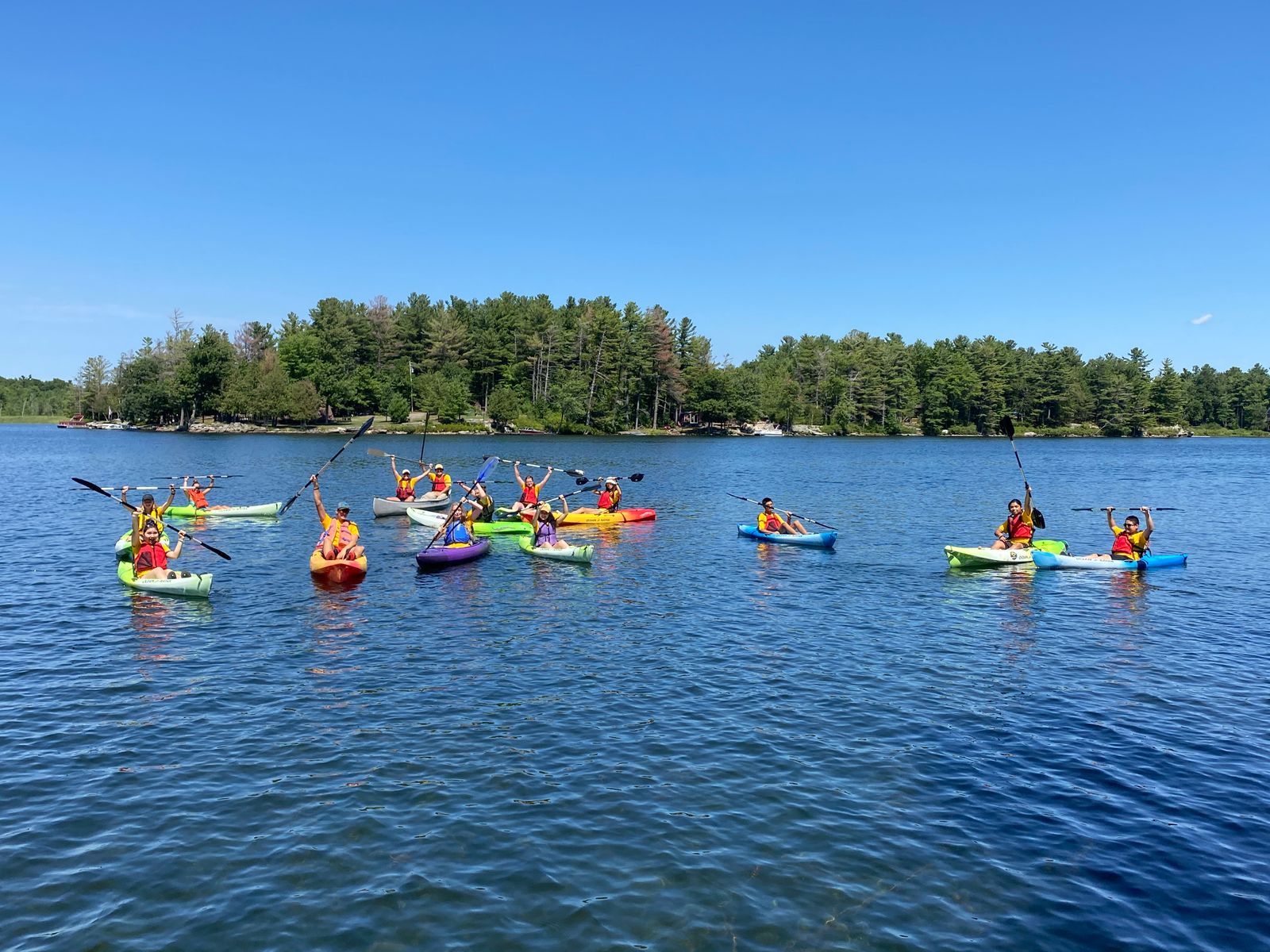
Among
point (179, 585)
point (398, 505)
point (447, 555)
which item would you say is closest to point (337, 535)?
point (447, 555)

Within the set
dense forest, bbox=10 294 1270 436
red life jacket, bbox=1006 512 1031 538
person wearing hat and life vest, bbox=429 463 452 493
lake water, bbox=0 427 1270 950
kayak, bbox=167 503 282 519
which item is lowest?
lake water, bbox=0 427 1270 950

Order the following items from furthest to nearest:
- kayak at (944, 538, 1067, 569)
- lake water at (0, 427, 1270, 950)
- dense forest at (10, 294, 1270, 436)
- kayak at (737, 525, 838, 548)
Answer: dense forest at (10, 294, 1270, 436) < kayak at (737, 525, 838, 548) < kayak at (944, 538, 1067, 569) < lake water at (0, 427, 1270, 950)

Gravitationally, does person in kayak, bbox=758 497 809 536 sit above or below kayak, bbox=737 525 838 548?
above

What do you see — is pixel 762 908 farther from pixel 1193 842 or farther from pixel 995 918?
pixel 1193 842

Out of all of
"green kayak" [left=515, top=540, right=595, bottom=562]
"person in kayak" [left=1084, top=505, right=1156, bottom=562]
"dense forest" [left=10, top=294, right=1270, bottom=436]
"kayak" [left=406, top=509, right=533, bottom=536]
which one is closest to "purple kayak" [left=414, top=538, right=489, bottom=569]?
"green kayak" [left=515, top=540, right=595, bottom=562]

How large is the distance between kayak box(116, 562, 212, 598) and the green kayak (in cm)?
Answer: 914

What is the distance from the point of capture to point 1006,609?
66.9ft

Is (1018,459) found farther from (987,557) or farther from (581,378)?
(581,378)

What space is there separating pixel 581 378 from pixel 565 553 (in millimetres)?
92813

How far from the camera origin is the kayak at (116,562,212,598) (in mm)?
19625

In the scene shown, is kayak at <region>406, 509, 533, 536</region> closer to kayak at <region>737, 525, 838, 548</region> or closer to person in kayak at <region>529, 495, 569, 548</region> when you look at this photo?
person in kayak at <region>529, 495, 569, 548</region>

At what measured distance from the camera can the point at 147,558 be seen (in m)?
20.1

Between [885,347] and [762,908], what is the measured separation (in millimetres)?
142887

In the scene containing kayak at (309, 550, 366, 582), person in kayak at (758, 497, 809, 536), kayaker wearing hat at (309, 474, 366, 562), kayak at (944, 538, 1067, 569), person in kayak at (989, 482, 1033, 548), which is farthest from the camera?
person in kayak at (758, 497, 809, 536)
